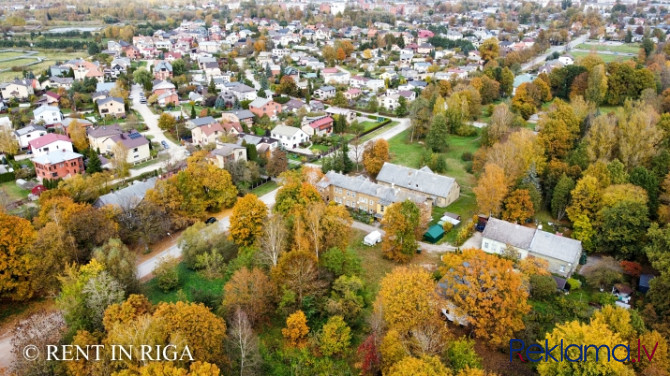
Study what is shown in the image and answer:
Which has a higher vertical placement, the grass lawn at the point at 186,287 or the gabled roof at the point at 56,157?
the gabled roof at the point at 56,157

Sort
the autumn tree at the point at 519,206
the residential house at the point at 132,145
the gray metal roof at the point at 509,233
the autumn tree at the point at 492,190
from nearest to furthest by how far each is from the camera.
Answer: the gray metal roof at the point at 509,233, the autumn tree at the point at 492,190, the autumn tree at the point at 519,206, the residential house at the point at 132,145

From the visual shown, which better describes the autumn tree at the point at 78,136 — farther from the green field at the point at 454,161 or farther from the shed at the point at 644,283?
the shed at the point at 644,283

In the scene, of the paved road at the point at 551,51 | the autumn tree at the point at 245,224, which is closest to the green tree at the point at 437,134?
the autumn tree at the point at 245,224

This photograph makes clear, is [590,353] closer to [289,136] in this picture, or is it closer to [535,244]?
[535,244]

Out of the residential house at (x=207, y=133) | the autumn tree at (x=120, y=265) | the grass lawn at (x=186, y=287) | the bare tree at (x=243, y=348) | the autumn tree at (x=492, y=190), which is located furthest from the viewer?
the residential house at (x=207, y=133)

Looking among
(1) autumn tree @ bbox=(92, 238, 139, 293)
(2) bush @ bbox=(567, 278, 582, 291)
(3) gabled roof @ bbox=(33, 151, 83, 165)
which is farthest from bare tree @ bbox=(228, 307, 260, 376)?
(3) gabled roof @ bbox=(33, 151, 83, 165)

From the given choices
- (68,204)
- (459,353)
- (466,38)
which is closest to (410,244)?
(459,353)

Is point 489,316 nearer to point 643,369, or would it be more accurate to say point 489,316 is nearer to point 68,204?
point 643,369
